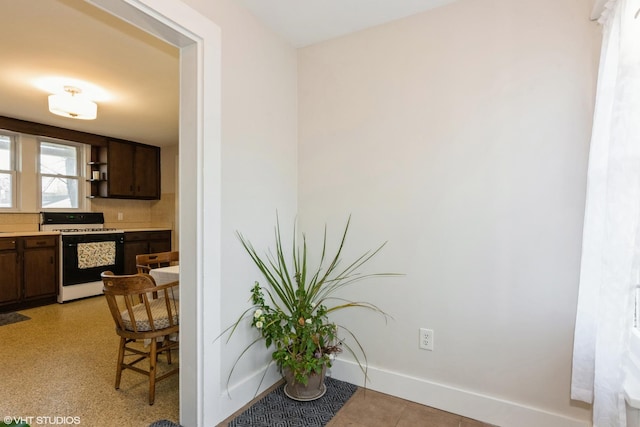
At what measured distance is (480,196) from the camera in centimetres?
181

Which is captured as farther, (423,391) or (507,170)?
(423,391)

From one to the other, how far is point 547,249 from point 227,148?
5.80 feet

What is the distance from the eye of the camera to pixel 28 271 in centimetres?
394

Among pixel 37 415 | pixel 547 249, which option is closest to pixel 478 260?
pixel 547 249

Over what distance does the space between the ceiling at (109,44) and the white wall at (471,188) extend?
19 centimetres

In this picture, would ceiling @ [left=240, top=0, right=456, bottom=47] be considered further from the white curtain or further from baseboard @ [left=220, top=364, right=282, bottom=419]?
baseboard @ [left=220, top=364, right=282, bottom=419]

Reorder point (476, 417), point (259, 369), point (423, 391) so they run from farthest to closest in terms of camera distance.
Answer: point (259, 369) → point (423, 391) → point (476, 417)

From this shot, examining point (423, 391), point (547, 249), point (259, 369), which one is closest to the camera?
point (547, 249)

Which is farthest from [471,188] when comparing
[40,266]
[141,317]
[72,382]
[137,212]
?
[137,212]

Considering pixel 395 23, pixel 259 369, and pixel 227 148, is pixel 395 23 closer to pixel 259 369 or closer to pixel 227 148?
pixel 227 148

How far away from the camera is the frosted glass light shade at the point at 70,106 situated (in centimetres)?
289

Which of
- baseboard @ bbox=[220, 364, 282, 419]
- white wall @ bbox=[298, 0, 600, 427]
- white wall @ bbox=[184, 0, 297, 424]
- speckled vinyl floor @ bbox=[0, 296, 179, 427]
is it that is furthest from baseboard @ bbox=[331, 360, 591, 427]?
speckled vinyl floor @ bbox=[0, 296, 179, 427]

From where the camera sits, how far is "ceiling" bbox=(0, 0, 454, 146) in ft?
6.35

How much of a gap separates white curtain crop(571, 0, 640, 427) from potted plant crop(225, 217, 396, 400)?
3.26 feet
